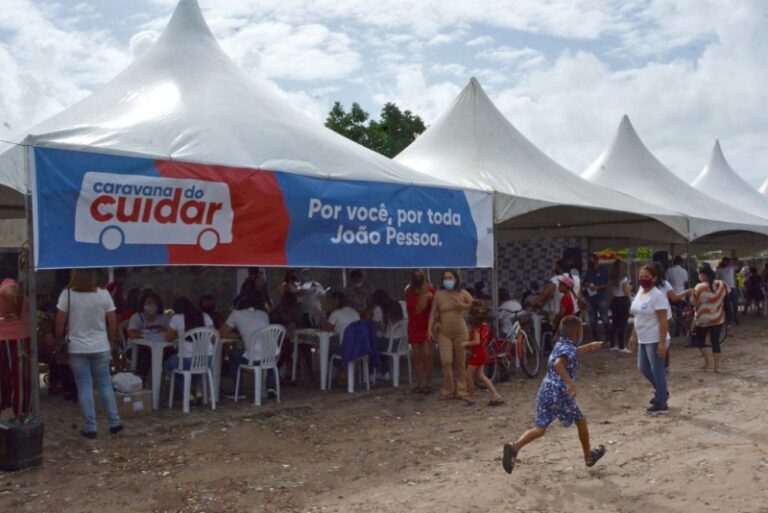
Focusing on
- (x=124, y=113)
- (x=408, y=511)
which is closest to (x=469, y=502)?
(x=408, y=511)

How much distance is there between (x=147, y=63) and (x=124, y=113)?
1.41 metres

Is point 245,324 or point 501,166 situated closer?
point 245,324

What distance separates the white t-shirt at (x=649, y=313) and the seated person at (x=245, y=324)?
3763 mm

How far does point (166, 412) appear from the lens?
721 cm

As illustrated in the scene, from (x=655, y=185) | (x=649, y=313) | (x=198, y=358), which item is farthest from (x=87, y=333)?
(x=655, y=185)

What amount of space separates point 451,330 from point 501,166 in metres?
3.59

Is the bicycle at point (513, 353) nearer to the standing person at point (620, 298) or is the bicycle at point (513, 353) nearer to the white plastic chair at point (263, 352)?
the standing person at point (620, 298)

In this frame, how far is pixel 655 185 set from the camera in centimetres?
1509

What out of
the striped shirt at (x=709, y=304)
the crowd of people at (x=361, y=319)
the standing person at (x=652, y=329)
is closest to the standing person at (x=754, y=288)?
the crowd of people at (x=361, y=319)

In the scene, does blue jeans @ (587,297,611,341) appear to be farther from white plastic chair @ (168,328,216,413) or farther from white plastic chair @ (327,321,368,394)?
white plastic chair @ (168,328,216,413)

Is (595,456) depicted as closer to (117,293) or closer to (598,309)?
(117,293)

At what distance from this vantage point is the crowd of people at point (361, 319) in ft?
19.8

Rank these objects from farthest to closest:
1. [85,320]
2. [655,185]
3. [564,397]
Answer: [655,185] < [85,320] < [564,397]

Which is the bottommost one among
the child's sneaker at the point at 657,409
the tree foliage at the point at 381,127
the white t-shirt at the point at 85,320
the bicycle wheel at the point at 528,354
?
the child's sneaker at the point at 657,409
